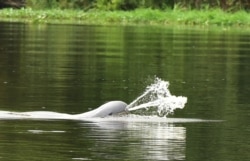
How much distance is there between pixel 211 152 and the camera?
1540cm

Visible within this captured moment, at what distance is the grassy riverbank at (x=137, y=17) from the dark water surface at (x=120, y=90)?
54.6 feet

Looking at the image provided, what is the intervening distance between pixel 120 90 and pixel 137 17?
46709mm

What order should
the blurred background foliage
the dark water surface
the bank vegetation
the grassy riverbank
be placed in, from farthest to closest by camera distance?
the blurred background foliage → the bank vegetation → the grassy riverbank → the dark water surface

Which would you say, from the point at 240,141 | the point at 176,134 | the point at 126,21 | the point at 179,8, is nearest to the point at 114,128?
the point at 176,134

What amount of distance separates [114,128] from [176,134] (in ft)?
3.63

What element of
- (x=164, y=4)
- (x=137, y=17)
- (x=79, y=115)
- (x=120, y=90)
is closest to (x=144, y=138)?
(x=79, y=115)

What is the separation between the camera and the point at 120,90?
82.0 ft

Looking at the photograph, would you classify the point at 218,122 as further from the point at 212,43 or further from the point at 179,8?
the point at 179,8

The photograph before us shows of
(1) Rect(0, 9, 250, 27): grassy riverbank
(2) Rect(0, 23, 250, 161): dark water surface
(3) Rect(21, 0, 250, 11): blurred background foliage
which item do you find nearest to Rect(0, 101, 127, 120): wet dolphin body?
(2) Rect(0, 23, 250, 161): dark water surface

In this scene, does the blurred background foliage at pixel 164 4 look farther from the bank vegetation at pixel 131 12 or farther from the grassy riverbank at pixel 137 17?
the grassy riverbank at pixel 137 17

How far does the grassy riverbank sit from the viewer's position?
226ft

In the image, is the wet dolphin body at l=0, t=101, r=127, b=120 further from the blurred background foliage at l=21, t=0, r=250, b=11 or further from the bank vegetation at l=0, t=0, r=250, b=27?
the blurred background foliage at l=21, t=0, r=250, b=11

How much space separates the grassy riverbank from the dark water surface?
16642 millimetres

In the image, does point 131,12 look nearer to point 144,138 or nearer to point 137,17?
point 137,17
